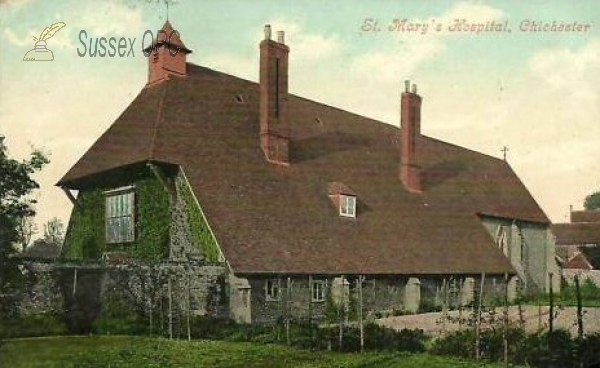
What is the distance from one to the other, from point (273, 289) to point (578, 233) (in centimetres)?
4585

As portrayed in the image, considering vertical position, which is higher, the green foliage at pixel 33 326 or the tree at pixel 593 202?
the tree at pixel 593 202

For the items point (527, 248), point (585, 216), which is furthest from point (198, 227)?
point (585, 216)

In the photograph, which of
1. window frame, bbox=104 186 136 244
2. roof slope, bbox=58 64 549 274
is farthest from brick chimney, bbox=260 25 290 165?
window frame, bbox=104 186 136 244

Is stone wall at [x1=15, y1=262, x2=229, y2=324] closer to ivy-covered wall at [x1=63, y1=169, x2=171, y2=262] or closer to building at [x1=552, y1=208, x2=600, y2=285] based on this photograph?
ivy-covered wall at [x1=63, y1=169, x2=171, y2=262]

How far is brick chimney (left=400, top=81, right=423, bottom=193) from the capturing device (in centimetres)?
3209

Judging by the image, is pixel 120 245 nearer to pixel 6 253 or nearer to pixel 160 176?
pixel 160 176

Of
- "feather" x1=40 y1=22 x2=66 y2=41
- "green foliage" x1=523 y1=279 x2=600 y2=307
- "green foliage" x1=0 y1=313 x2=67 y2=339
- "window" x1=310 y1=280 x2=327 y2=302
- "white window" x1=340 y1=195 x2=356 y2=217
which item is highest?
"feather" x1=40 y1=22 x2=66 y2=41

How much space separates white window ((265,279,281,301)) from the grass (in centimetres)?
509

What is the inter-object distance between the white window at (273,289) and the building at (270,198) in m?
0.03

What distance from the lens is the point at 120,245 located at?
24781 millimetres

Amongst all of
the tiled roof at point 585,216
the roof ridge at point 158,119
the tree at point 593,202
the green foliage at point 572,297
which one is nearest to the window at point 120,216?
the roof ridge at point 158,119

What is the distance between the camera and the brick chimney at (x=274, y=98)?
2588cm

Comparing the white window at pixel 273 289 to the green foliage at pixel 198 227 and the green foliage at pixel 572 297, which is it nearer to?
the green foliage at pixel 198 227

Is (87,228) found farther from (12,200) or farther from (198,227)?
(12,200)
